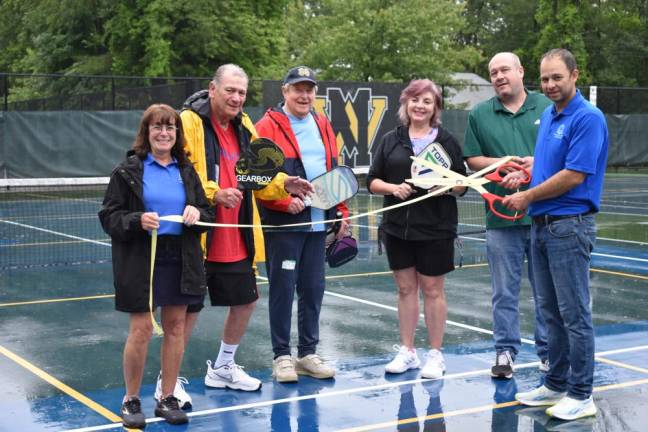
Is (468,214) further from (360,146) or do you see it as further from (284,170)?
(284,170)

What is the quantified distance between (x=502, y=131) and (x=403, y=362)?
180 cm

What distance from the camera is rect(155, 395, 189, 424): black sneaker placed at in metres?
5.79

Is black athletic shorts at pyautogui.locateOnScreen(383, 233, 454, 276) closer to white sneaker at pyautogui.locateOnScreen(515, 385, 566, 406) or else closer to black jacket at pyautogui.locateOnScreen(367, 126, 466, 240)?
black jacket at pyautogui.locateOnScreen(367, 126, 466, 240)

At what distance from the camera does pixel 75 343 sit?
8.11 meters

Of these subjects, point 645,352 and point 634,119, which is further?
point 634,119

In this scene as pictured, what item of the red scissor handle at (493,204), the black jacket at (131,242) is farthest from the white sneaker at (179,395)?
the red scissor handle at (493,204)

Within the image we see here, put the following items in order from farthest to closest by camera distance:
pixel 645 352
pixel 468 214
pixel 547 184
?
pixel 468 214 → pixel 645 352 → pixel 547 184

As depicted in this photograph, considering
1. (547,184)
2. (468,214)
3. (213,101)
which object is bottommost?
(468,214)

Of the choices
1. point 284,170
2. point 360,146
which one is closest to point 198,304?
point 284,170

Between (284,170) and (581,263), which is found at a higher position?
(284,170)

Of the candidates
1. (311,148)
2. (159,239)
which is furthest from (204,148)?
(311,148)

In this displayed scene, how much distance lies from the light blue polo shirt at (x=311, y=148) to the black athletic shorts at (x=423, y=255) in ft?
1.84

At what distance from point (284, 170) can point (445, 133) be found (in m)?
1.26

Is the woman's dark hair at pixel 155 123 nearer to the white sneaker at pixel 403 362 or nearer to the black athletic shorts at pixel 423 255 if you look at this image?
the black athletic shorts at pixel 423 255
